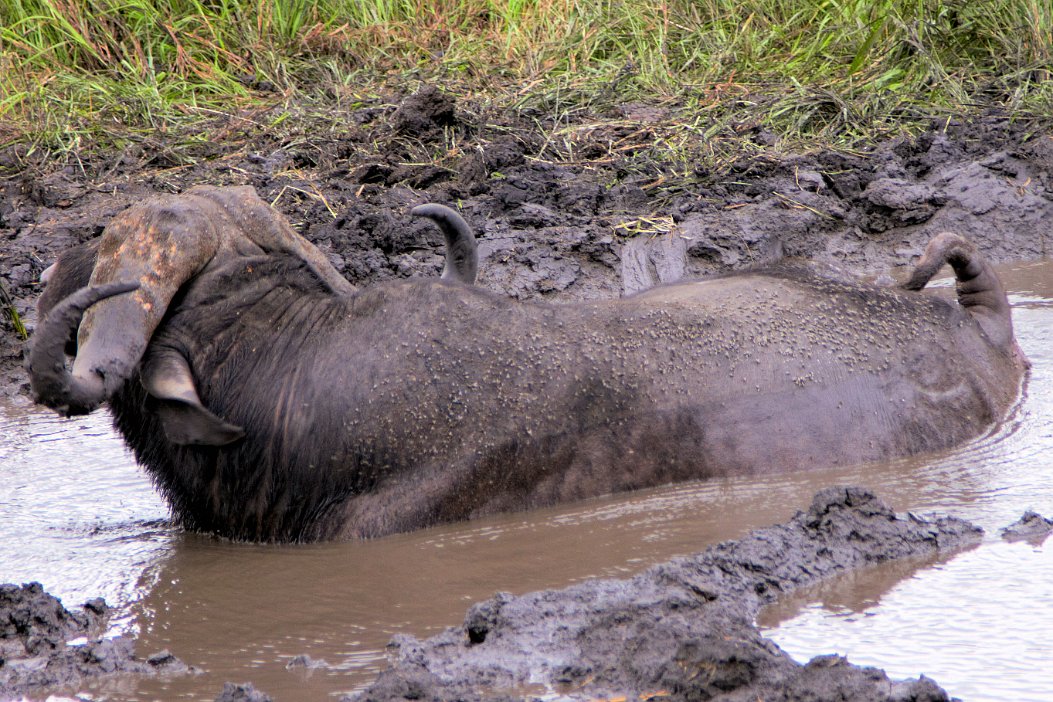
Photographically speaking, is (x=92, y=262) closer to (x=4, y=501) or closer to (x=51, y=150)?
(x=4, y=501)

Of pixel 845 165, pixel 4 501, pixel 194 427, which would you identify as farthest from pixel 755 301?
pixel 845 165

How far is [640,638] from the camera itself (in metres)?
3.25

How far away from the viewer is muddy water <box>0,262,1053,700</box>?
3.40 metres

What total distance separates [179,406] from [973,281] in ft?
9.95

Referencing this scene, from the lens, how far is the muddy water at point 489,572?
3398 mm

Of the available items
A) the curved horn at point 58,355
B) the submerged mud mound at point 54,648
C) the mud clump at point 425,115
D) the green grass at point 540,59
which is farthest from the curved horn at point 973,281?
the mud clump at point 425,115

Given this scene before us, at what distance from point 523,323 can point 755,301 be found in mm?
910

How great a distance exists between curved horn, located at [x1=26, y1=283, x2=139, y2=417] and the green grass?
5237mm

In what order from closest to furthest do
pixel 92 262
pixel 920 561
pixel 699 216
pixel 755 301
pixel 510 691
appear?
pixel 510 691 → pixel 920 561 → pixel 92 262 → pixel 755 301 → pixel 699 216

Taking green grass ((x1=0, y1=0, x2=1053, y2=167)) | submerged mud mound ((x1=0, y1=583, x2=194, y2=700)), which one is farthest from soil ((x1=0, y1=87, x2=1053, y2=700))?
submerged mud mound ((x1=0, y1=583, x2=194, y2=700))

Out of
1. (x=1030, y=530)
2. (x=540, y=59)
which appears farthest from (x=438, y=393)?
(x=540, y=59)

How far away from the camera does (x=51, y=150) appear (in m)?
8.97

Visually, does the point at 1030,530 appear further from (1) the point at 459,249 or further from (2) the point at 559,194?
(2) the point at 559,194

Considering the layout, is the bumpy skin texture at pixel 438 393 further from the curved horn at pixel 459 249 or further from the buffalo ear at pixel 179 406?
the curved horn at pixel 459 249
